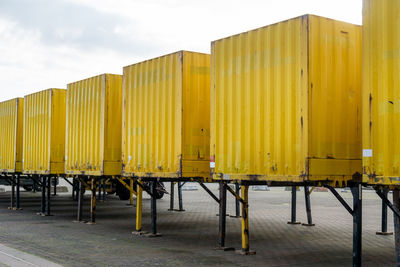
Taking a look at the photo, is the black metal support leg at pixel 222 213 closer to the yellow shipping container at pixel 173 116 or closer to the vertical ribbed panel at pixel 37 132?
the yellow shipping container at pixel 173 116

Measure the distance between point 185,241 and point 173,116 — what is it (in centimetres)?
317

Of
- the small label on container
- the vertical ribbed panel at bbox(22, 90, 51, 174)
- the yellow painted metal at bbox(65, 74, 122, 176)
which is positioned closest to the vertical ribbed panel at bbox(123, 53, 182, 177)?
the yellow painted metal at bbox(65, 74, 122, 176)

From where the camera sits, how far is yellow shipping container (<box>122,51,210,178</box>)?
12.0 metres

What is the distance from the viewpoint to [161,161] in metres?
12.6

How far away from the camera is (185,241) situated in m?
12.7

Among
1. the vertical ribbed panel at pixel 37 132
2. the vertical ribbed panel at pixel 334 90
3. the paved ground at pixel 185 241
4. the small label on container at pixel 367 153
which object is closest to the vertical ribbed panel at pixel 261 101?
the vertical ribbed panel at pixel 334 90

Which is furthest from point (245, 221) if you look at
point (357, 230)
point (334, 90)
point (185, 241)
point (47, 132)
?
point (47, 132)

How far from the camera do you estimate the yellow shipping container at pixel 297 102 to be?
8875 millimetres

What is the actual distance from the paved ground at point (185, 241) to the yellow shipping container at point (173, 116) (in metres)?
1.89

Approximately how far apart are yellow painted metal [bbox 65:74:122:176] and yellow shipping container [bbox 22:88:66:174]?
1.80 metres

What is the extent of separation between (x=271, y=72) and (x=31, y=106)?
1284 centimetres

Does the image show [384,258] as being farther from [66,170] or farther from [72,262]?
[66,170]

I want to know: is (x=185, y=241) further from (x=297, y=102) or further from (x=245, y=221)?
(x=297, y=102)

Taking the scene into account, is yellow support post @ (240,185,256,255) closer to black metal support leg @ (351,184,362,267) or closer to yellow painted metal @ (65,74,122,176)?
black metal support leg @ (351,184,362,267)
